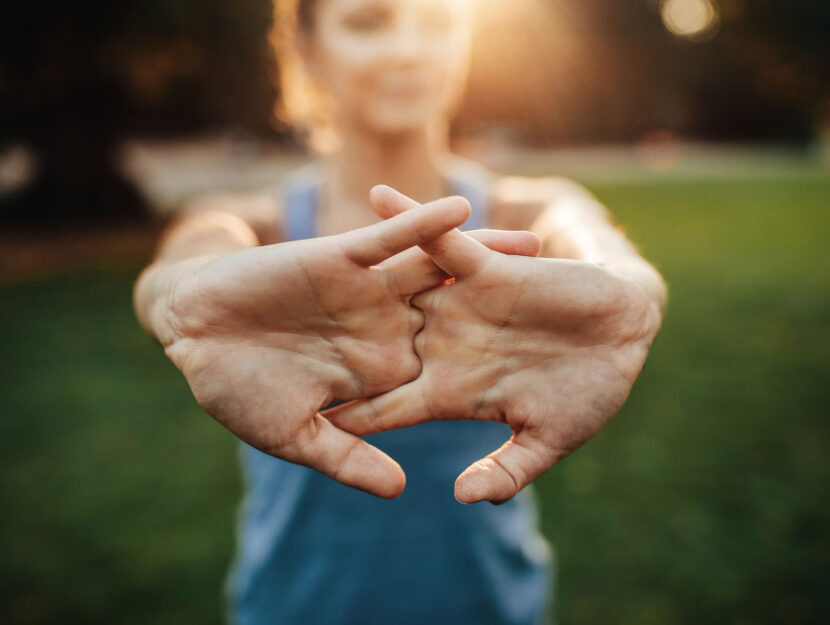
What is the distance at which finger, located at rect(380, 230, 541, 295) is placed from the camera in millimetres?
1154

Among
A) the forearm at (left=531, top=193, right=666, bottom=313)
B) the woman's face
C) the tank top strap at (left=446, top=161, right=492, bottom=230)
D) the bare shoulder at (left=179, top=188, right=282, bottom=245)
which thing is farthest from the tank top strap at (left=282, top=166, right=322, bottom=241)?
the forearm at (left=531, top=193, right=666, bottom=313)

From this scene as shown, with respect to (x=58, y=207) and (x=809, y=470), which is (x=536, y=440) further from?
(x=58, y=207)

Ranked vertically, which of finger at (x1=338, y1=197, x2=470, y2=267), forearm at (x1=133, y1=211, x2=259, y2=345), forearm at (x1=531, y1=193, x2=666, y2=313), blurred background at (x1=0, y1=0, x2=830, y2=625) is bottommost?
blurred background at (x1=0, y1=0, x2=830, y2=625)

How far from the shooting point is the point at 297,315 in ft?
3.67

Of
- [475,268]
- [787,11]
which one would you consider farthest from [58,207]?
[475,268]

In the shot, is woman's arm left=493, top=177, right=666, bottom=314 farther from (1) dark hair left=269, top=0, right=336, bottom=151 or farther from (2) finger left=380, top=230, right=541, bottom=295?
(1) dark hair left=269, top=0, right=336, bottom=151

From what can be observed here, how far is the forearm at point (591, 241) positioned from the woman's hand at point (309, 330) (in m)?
0.28

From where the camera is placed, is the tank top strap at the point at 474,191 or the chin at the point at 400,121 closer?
the chin at the point at 400,121

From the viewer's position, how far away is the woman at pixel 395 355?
110 centimetres

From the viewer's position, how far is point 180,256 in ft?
4.84

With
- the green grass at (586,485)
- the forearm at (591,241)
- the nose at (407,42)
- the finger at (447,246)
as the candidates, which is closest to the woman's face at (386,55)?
the nose at (407,42)

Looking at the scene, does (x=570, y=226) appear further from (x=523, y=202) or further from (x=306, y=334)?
(x=306, y=334)

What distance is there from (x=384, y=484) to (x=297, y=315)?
372mm

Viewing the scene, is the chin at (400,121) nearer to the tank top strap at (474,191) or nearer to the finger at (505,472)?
the tank top strap at (474,191)
